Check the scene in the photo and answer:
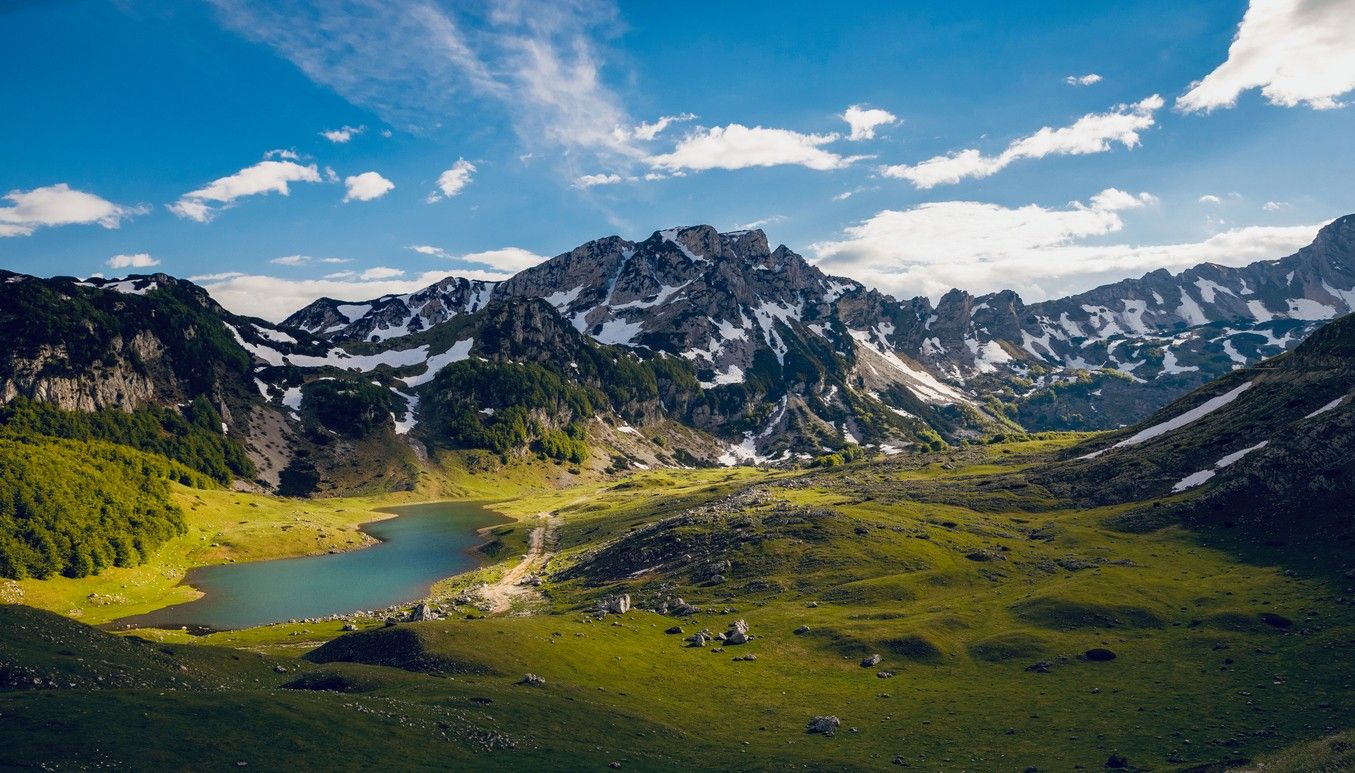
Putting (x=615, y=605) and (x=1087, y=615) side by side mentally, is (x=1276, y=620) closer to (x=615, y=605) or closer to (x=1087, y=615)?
Result: (x=1087, y=615)

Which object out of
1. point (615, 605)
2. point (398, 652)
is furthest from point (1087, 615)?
point (398, 652)

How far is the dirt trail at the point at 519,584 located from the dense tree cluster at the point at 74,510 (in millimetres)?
68072

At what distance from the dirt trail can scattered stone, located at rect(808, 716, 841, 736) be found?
62.9 meters

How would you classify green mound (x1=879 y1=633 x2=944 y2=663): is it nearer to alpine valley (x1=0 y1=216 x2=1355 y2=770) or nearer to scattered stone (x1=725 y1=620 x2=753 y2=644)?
alpine valley (x1=0 y1=216 x2=1355 y2=770)

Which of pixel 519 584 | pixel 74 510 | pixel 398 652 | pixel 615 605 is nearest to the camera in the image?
pixel 398 652

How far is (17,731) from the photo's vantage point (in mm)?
30781

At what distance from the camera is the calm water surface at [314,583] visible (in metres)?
112

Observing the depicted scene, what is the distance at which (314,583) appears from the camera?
136 meters

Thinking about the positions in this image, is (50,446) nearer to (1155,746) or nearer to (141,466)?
(141,466)

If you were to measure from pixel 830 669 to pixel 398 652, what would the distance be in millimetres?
40229

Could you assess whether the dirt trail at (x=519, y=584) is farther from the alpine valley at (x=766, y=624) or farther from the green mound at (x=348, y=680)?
the green mound at (x=348, y=680)

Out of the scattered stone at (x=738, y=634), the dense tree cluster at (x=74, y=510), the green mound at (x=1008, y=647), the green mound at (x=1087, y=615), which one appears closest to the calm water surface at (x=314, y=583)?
the dense tree cluster at (x=74, y=510)

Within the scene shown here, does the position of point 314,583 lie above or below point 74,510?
below

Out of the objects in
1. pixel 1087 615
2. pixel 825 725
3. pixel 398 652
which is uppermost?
pixel 398 652
